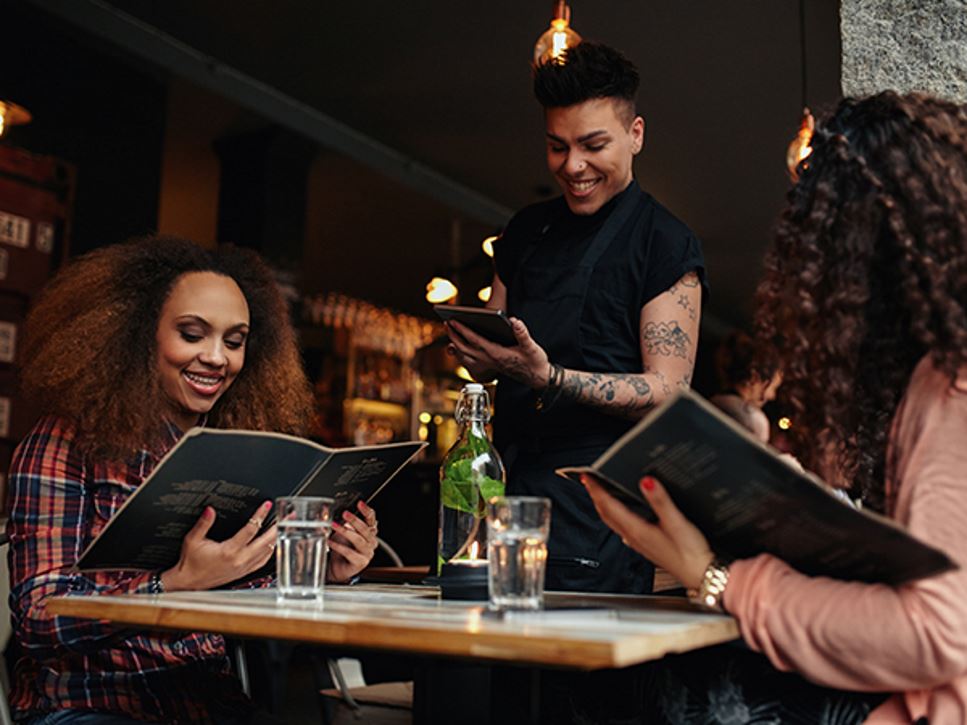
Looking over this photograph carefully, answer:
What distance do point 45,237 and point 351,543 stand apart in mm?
4227

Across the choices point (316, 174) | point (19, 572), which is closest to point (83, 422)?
point (19, 572)

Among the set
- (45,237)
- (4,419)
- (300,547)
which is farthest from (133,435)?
(45,237)

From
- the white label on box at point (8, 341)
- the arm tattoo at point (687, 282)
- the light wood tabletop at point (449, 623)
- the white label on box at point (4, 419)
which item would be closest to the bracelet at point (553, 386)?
the arm tattoo at point (687, 282)

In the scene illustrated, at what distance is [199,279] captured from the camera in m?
2.04

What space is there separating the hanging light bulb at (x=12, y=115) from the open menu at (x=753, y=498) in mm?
4631

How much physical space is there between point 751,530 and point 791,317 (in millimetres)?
303

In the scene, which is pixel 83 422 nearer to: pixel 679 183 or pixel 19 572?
pixel 19 572

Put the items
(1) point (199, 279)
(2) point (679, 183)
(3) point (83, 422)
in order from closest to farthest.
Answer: (3) point (83, 422), (1) point (199, 279), (2) point (679, 183)

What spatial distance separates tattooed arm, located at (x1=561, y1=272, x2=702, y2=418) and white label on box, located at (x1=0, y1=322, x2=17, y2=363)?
4005 millimetres

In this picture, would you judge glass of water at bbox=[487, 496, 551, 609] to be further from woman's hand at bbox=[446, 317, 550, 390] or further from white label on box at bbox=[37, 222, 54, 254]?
white label on box at bbox=[37, 222, 54, 254]

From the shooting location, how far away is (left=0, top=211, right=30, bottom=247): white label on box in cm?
514

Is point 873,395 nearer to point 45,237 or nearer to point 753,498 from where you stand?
point 753,498

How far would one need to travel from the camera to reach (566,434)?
2.13m

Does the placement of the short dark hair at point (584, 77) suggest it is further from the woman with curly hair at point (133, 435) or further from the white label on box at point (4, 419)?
the white label on box at point (4, 419)
